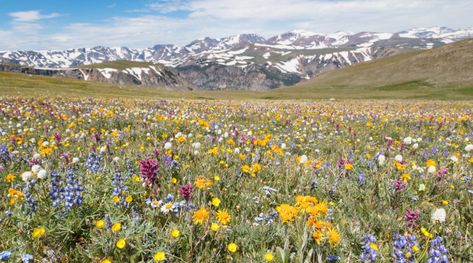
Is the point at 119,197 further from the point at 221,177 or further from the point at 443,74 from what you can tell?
the point at 443,74

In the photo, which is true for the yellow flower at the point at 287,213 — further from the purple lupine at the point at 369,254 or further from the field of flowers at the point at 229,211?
the purple lupine at the point at 369,254

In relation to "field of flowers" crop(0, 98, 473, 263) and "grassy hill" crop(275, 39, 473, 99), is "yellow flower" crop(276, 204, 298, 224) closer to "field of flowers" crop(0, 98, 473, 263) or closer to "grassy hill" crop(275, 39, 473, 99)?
"field of flowers" crop(0, 98, 473, 263)

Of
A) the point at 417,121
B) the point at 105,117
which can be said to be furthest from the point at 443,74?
the point at 105,117

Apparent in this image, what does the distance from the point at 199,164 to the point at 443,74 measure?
11404cm

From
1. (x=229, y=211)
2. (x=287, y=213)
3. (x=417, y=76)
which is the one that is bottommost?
(x=229, y=211)

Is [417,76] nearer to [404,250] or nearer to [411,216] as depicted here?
[411,216]

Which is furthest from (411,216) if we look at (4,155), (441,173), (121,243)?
(4,155)

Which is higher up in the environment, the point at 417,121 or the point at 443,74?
the point at 443,74

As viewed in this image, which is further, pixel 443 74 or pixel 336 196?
pixel 443 74

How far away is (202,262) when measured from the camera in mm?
2850

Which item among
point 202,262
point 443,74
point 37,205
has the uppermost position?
point 443,74

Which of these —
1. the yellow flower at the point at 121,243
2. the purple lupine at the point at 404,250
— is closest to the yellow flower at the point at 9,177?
the yellow flower at the point at 121,243

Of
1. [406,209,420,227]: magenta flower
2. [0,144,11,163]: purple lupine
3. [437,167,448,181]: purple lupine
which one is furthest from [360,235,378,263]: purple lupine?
[0,144,11,163]: purple lupine

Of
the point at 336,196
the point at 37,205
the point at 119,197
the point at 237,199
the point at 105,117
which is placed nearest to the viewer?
the point at 37,205
